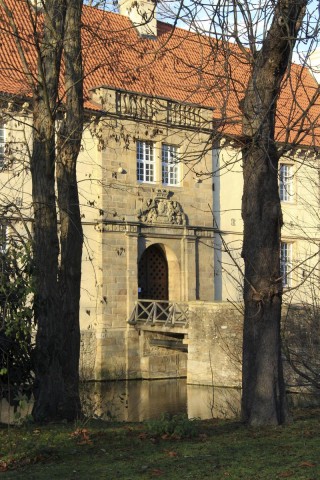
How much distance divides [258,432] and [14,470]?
7.97 feet

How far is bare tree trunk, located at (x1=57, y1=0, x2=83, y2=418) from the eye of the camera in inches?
400

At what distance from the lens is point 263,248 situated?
8.57m

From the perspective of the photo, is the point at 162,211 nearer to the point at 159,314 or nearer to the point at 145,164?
the point at 145,164

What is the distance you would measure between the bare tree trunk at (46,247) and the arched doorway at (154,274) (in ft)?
60.6

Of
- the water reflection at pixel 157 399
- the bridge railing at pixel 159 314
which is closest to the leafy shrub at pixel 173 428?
the water reflection at pixel 157 399

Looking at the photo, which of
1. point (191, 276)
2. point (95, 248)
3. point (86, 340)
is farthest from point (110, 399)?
point (191, 276)

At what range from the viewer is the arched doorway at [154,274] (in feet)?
93.2

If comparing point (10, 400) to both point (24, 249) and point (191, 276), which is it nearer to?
point (24, 249)

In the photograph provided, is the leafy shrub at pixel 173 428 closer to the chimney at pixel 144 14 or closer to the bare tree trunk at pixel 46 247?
the bare tree trunk at pixel 46 247

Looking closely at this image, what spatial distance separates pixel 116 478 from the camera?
20.3 ft

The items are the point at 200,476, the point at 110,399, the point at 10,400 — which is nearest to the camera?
the point at 200,476

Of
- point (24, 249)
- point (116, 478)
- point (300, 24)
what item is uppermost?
point (300, 24)

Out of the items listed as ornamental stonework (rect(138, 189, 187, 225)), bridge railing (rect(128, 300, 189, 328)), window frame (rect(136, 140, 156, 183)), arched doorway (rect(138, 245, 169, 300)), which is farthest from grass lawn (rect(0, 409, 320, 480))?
A: arched doorway (rect(138, 245, 169, 300))

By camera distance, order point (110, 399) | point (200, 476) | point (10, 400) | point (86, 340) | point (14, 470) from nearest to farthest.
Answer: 1. point (200, 476)
2. point (14, 470)
3. point (10, 400)
4. point (110, 399)
5. point (86, 340)
